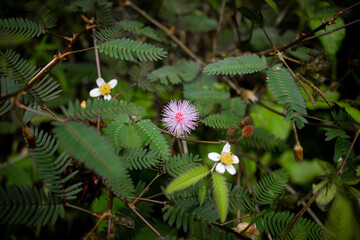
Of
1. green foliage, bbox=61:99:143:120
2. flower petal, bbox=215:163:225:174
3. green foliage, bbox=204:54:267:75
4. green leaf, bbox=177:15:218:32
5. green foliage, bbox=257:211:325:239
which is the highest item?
green leaf, bbox=177:15:218:32

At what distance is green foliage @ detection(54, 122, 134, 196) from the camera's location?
31.9 inches

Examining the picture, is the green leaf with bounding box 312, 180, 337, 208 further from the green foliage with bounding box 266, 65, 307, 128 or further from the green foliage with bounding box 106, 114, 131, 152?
the green foliage with bounding box 106, 114, 131, 152

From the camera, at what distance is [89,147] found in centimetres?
83

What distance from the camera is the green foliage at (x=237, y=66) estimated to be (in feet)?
3.96

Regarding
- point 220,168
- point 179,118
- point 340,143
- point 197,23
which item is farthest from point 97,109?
point 197,23

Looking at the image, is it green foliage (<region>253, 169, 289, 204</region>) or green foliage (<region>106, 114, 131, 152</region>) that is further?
green foliage (<region>253, 169, 289, 204</region>)

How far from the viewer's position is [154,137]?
1.14 metres

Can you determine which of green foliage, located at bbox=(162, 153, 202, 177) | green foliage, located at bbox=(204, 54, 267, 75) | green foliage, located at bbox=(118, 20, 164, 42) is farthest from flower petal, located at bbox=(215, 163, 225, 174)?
green foliage, located at bbox=(118, 20, 164, 42)

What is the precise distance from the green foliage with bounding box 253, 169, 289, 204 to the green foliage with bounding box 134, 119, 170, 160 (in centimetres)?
57

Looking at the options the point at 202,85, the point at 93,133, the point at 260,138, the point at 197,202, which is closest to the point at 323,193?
the point at 260,138

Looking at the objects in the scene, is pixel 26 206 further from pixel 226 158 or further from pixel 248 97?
pixel 248 97

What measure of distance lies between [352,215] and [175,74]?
138cm

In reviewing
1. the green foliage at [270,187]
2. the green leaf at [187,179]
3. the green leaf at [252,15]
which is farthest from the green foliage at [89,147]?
the green leaf at [252,15]

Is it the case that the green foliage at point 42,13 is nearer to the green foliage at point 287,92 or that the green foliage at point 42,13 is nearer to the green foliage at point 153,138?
the green foliage at point 153,138
